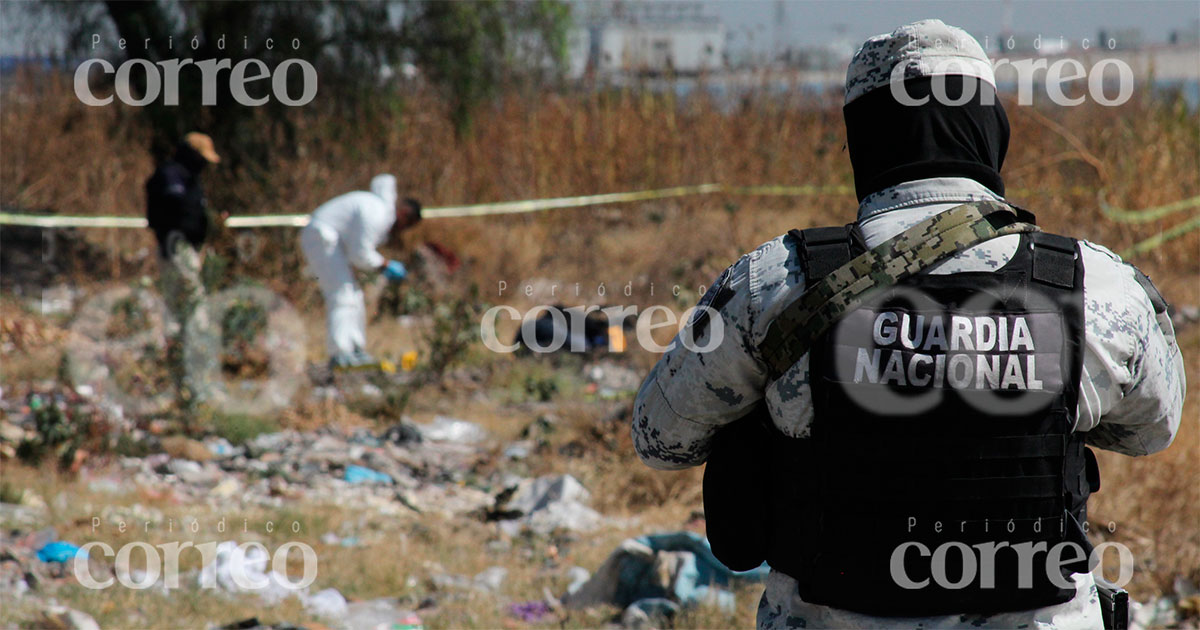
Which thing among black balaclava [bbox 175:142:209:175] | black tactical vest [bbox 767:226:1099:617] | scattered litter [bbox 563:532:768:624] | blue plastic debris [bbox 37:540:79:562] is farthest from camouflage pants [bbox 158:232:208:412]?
black tactical vest [bbox 767:226:1099:617]

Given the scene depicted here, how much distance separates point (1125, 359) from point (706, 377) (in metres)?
0.61

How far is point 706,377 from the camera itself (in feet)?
5.64

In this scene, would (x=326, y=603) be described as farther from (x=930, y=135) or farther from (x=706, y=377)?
(x=930, y=135)

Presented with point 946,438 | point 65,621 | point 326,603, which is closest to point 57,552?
point 65,621

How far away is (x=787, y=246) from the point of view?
5.67 ft

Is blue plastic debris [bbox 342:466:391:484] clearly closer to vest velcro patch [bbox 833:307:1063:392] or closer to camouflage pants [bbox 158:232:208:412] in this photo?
camouflage pants [bbox 158:232:208:412]

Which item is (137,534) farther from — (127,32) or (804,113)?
(804,113)

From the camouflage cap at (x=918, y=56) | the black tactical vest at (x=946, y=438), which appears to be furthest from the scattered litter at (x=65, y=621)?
the camouflage cap at (x=918, y=56)

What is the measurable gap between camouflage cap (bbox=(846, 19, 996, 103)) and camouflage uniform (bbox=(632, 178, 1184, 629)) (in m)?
0.17

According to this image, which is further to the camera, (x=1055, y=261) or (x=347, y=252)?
(x=347, y=252)

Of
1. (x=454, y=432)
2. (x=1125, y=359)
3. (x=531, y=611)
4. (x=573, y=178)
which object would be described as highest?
(x=573, y=178)

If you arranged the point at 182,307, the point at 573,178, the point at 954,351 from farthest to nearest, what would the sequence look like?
the point at 573,178 < the point at 182,307 < the point at 954,351

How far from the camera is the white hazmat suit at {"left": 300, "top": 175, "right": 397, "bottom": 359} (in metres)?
7.96

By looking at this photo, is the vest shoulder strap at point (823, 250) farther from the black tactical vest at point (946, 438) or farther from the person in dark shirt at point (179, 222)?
the person in dark shirt at point (179, 222)
